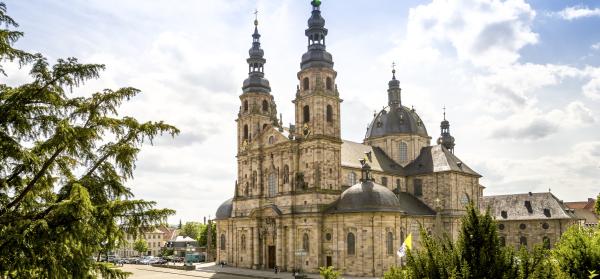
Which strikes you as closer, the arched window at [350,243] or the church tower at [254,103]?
the arched window at [350,243]

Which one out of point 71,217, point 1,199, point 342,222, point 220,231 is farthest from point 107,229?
point 220,231

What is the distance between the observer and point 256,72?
61.5m

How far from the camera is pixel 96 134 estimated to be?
1449 centimetres

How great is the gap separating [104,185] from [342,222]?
35528 mm

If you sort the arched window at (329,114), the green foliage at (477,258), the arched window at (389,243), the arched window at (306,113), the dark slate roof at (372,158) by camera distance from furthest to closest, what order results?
the dark slate roof at (372,158) < the arched window at (306,113) < the arched window at (329,114) < the arched window at (389,243) < the green foliage at (477,258)

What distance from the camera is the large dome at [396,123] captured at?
64.8 m

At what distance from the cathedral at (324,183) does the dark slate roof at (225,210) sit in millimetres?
130

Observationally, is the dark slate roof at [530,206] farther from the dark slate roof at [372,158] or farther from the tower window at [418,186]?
the dark slate roof at [372,158]

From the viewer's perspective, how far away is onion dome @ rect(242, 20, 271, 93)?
60500 millimetres

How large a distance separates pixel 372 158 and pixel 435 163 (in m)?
7.52

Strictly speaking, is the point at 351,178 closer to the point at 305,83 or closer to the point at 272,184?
the point at 272,184

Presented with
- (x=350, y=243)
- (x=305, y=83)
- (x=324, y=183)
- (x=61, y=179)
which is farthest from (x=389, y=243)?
(x=61, y=179)

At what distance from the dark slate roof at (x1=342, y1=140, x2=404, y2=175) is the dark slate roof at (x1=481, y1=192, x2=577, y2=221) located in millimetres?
13595

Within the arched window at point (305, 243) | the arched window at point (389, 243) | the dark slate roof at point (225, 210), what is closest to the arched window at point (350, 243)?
the arched window at point (389, 243)
